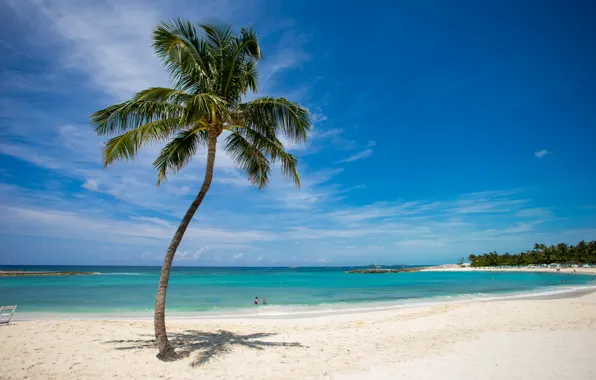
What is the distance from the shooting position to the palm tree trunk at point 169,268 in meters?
6.48

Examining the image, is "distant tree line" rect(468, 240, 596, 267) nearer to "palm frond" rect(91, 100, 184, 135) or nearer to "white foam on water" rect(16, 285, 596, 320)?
"white foam on water" rect(16, 285, 596, 320)

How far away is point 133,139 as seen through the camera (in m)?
7.06

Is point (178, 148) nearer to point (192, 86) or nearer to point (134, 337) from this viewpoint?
point (192, 86)

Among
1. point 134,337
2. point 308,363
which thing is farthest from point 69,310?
point 308,363

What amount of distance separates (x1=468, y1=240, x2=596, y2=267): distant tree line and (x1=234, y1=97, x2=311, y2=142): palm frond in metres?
118

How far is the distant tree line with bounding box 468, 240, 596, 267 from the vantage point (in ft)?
295

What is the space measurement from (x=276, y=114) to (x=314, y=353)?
609cm

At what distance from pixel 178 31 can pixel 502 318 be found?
1539 cm

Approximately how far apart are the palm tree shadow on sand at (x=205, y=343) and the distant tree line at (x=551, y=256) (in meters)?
118

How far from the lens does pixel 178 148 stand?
793 cm

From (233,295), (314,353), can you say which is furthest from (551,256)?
(314,353)

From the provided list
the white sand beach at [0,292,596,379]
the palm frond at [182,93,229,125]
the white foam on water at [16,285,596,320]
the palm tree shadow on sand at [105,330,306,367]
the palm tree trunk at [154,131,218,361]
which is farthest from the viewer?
the white foam on water at [16,285,596,320]

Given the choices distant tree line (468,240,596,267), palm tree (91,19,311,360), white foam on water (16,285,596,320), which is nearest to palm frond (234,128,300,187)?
palm tree (91,19,311,360)

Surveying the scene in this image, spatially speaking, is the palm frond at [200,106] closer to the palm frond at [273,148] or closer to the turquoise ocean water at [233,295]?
the palm frond at [273,148]
